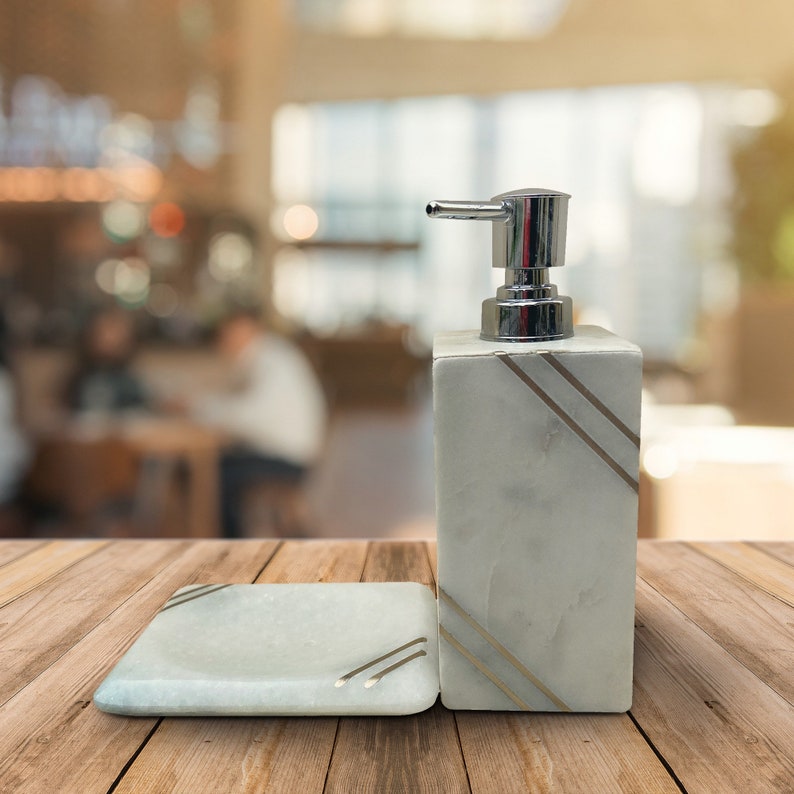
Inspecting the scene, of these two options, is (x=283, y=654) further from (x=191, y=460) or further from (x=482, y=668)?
(x=191, y=460)

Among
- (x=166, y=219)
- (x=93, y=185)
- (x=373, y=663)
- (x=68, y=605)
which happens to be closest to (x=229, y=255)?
(x=166, y=219)

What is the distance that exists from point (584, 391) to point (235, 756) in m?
0.16

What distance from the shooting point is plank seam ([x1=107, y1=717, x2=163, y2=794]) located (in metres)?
0.26

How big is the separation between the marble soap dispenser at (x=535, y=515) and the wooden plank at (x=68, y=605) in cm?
16

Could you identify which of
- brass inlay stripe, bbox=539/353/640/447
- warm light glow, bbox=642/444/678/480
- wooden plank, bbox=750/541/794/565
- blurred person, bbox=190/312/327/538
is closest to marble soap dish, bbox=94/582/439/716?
brass inlay stripe, bbox=539/353/640/447

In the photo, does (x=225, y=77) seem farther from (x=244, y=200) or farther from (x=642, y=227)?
(x=642, y=227)

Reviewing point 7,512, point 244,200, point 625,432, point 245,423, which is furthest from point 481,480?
point 244,200

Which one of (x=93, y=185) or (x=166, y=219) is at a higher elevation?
(x=93, y=185)

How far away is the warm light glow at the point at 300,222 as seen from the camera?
2.74m

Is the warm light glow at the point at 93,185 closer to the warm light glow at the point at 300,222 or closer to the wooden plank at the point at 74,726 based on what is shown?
the warm light glow at the point at 300,222

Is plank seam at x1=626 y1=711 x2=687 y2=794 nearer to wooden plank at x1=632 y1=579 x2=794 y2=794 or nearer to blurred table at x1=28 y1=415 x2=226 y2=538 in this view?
wooden plank at x1=632 y1=579 x2=794 y2=794

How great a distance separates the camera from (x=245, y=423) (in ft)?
7.63

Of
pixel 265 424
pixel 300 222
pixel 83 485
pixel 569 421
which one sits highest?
pixel 300 222

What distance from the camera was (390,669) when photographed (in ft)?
1.04
